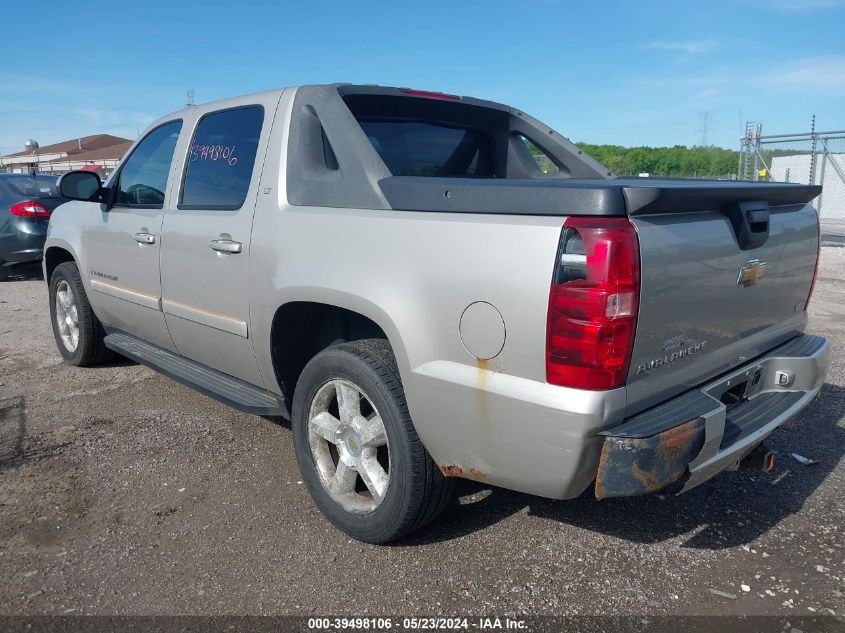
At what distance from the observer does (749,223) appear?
261 cm

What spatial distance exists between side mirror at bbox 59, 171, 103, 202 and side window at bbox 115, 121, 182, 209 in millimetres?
160

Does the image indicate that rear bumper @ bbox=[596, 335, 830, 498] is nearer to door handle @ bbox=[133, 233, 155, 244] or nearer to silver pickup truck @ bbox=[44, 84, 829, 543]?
silver pickup truck @ bbox=[44, 84, 829, 543]

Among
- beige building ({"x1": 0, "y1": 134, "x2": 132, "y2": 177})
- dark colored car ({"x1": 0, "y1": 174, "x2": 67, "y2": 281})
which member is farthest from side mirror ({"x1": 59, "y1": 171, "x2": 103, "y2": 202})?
beige building ({"x1": 0, "y1": 134, "x2": 132, "y2": 177})

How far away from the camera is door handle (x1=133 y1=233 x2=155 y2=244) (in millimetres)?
4031

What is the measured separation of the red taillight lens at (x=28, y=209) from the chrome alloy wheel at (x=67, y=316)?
15.2 ft

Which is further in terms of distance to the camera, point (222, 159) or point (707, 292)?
point (222, 159)

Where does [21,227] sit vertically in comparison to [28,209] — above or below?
below

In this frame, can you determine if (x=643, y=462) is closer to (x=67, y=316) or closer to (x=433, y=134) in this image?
(x=433, y=134)

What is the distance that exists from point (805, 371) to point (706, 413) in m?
0.96

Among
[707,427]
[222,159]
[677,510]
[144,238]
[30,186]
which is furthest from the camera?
[30,186]

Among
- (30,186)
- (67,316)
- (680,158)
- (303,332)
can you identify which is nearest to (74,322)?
(67,316)

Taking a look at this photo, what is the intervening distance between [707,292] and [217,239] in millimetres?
2281

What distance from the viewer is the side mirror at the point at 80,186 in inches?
180

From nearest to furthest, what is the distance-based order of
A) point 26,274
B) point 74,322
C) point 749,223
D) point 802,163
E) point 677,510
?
point 749,223 → point 677,510 → point 74,322 → point 26,274 → point 802,163
